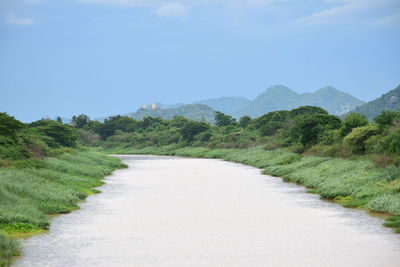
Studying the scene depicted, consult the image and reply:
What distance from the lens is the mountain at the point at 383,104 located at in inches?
6919

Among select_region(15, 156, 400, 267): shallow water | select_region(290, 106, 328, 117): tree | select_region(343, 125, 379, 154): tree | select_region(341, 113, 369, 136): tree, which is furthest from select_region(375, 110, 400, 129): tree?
select_region(290, 106, 328, 117): tree

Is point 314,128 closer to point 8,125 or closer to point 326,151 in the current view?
point 326,151

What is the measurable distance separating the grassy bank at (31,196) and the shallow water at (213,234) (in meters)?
0.68

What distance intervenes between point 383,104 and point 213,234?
579ft

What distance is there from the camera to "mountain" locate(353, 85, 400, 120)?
176 metres

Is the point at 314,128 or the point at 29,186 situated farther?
the point at 314,128

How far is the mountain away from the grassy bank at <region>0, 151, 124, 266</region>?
154m

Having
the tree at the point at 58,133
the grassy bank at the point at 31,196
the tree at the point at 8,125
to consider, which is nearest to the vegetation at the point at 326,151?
the grassy bank at the point at 31,196

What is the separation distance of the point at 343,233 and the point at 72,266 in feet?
34.5

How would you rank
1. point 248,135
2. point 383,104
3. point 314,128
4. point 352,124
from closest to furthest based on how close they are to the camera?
point 352,124 → point 314,128 → point 248,135 → point 383,104

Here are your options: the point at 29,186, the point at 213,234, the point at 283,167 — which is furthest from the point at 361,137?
the point at 29,186

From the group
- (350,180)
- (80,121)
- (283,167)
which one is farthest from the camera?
(80,121)

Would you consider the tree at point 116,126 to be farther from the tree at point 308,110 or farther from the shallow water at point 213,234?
the shallow water at point 213,234

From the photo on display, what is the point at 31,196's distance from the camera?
2511 cm
